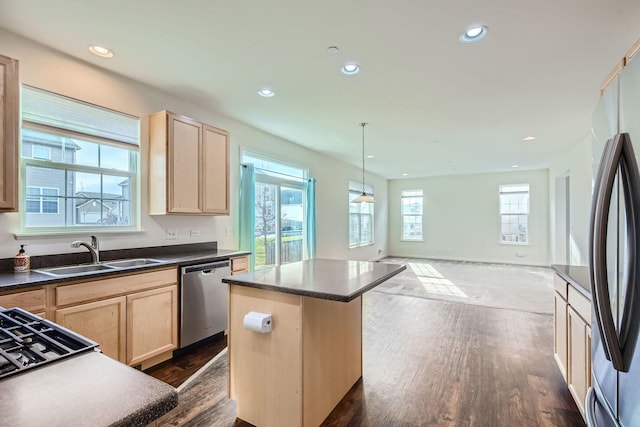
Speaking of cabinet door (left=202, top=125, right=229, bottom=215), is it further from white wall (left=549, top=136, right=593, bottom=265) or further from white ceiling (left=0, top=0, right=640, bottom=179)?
white wall (left=549, top=136, right=593, bottom=265)

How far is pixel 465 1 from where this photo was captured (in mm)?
1926

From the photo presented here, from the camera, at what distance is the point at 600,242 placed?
1.03 metres

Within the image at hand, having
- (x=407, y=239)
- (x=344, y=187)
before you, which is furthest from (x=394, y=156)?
(x=407, y=239)

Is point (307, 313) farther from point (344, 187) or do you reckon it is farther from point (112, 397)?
point (344, 187)

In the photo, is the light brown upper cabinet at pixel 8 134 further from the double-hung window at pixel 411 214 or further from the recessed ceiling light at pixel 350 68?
the double-hung window at pixel 411 214

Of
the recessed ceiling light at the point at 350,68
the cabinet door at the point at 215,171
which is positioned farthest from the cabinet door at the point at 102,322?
the recessed ceiling light at the point at 350,68

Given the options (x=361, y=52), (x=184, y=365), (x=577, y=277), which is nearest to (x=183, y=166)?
(x=184, y=365)

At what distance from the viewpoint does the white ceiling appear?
2.02m

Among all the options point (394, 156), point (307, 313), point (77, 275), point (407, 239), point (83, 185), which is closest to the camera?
point (307, 313)

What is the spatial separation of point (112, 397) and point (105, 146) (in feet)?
9.96

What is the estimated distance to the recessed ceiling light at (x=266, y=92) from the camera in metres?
3.25

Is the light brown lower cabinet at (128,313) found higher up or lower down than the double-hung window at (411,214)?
lower down

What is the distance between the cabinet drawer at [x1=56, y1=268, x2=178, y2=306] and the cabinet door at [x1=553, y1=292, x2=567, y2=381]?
128 inches

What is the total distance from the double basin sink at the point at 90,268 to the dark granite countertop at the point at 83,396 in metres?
1.87
